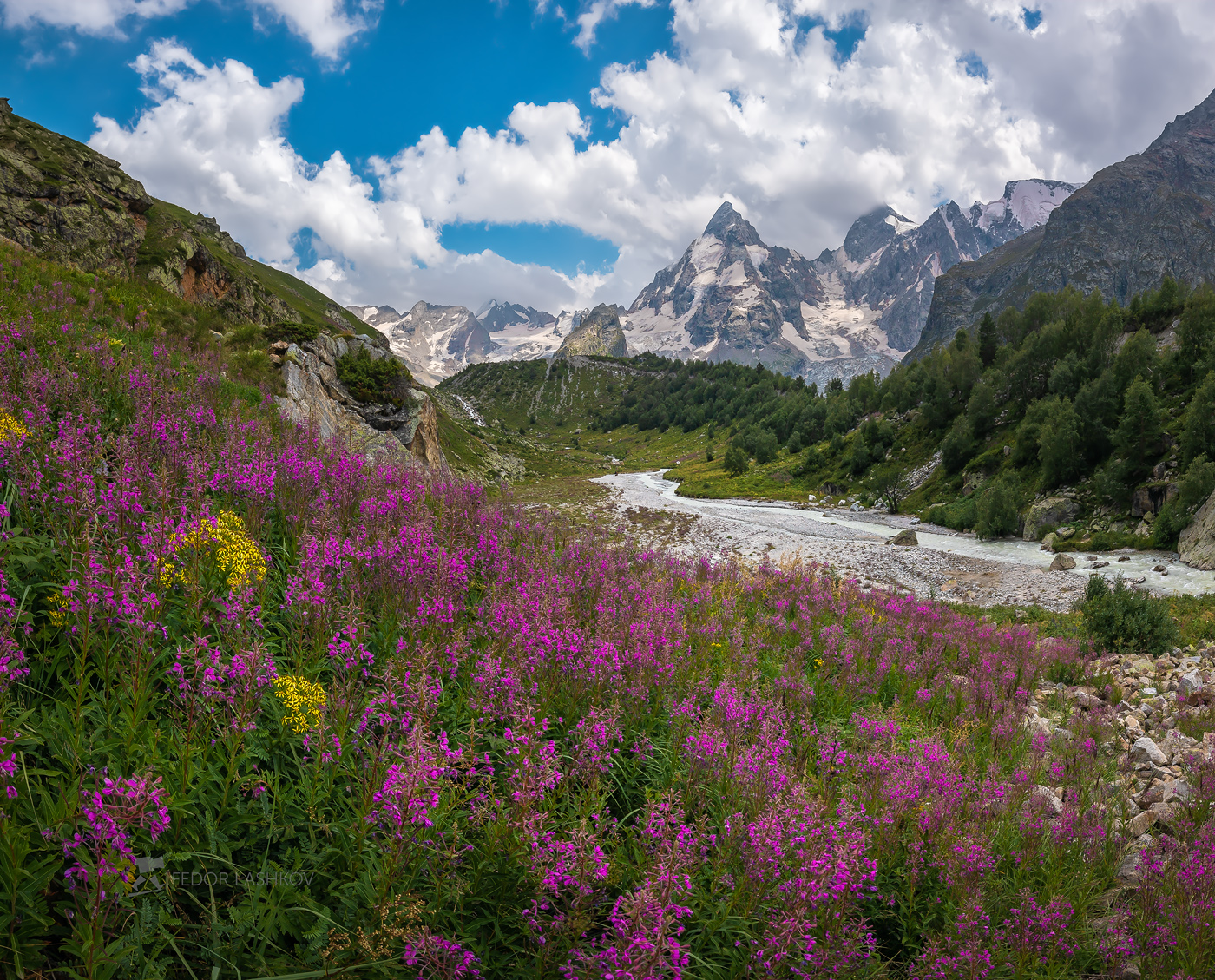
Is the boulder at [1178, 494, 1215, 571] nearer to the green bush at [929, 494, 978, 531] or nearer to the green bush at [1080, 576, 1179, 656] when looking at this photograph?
the green bush at [929, 494, 978, 531]

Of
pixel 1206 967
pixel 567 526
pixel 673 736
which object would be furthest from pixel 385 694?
pixel 567 526

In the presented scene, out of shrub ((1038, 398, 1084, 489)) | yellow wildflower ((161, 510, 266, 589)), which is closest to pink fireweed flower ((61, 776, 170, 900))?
yellow wildflower ((161, 510, 266, 589))

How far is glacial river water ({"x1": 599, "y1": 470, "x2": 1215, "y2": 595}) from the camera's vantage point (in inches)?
1083

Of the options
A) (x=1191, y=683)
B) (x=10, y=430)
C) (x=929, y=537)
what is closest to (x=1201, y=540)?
(x=929, y=537)

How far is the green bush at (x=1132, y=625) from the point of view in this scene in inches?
562

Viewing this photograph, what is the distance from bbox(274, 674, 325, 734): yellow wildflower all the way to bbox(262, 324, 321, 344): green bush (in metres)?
23.9

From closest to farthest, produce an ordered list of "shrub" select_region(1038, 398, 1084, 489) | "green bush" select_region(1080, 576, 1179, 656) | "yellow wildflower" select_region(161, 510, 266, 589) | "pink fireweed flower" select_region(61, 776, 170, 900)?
"pink fireweed flower" select_region(61, 776, 170, 900) → "yellow wildflower" select_region(161, 510, 266, 589) → "green bush" select_region(1080, 576, 1179, 656) → "shrub" select_region(1038, 398, 1084, 489)

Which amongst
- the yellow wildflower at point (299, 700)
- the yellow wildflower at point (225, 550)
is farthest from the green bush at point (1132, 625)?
the yellow wildflower at point (225, 550)

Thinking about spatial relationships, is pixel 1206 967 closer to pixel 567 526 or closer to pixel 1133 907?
pixel 1133 907

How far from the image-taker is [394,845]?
8.47 feet

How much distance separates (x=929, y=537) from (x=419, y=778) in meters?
53.3

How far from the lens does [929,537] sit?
46969mm

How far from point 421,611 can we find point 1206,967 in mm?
6369

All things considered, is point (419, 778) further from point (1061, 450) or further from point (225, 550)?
point (1061, 450)
